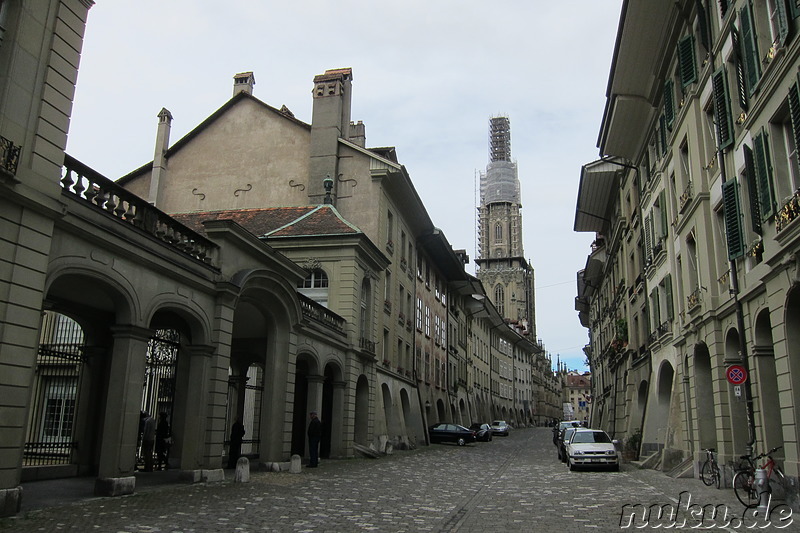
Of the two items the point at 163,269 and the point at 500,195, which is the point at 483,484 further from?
the point at 500,195

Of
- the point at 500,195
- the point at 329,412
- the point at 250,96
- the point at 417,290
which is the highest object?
the point at 500,195

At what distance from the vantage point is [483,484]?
1833 centimetres

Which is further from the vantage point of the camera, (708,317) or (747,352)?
(708,317)

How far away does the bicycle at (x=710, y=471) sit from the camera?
17078mm

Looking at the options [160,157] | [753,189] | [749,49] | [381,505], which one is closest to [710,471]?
[753,189]

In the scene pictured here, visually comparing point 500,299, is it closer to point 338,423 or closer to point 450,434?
point 450,434

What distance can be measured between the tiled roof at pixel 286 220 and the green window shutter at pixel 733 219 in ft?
48.7

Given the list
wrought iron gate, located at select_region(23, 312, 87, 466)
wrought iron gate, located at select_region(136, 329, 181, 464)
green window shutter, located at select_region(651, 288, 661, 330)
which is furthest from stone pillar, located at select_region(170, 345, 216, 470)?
green window shutter, located at select_region(651, 288, 661, 330)

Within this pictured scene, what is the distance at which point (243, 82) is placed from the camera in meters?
38.2

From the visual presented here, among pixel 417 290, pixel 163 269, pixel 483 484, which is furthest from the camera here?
pixel 417 290

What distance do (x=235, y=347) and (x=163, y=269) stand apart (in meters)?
10.1

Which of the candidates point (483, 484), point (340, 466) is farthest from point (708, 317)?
point (340, 466)

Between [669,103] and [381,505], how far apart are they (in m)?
16.7

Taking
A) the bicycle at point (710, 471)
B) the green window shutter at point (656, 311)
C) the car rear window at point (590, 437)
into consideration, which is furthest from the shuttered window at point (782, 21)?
the car rear window at point (590, 437)
